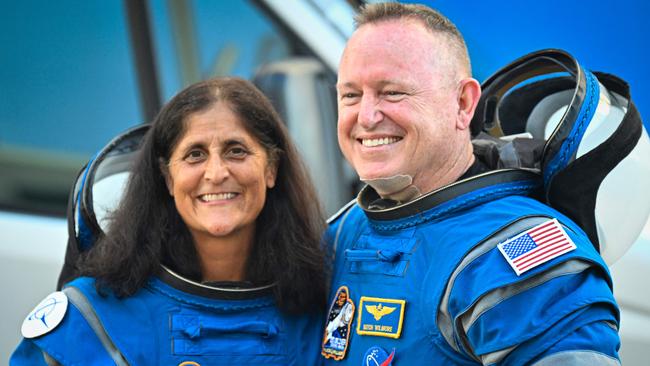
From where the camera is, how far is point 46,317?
2.40 meters

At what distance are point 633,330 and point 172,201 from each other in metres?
1.40

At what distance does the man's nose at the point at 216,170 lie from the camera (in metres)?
2.52

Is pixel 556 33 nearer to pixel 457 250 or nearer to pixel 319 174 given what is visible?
pixel 319 174

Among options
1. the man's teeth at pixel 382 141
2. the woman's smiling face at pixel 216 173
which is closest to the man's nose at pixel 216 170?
the woman's smiling face at pixel 216 173

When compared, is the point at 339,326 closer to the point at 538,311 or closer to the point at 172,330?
the point at 172,330

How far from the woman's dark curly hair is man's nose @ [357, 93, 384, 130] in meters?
0.38

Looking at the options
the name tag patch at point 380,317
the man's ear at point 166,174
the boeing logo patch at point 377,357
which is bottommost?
the boeing logo patch at point 377,357

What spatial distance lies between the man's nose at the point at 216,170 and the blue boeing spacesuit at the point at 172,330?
259 millimetres

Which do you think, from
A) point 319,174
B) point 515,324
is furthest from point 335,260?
point 319,174

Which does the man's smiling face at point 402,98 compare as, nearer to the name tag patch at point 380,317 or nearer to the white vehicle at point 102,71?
the name tag patch at point 380,317

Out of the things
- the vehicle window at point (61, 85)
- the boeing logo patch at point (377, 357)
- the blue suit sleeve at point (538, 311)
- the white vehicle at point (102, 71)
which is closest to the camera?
the blue suit sleeve at point (538, 311)

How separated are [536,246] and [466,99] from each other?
500 mm

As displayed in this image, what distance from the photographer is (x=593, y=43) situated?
3.38 metres

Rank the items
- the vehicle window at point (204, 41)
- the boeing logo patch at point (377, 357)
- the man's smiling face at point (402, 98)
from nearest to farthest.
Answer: the boeing logo patch at point (377, 357)
the man's smiling face at point (402, 98)
the vehicle window at point (204, 41)
